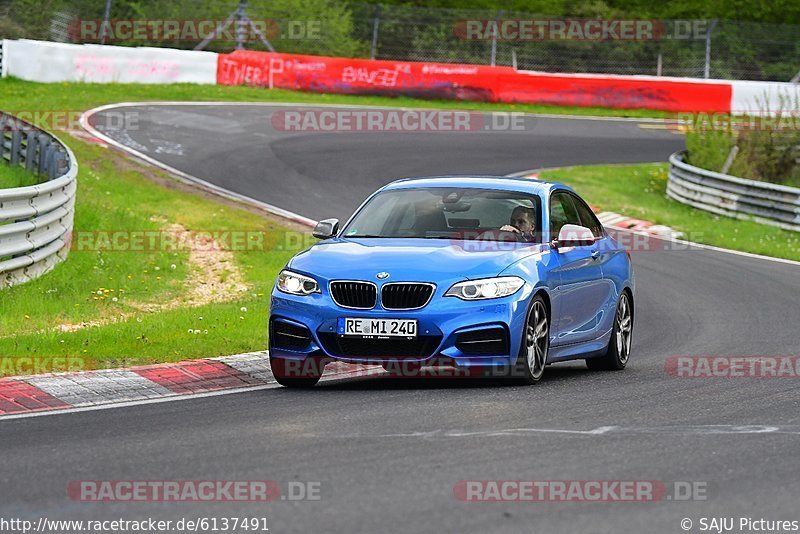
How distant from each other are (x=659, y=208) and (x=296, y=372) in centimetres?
1831

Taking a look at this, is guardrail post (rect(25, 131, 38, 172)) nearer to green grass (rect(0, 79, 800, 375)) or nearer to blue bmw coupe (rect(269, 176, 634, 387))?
green grass (rect(0, 79, 800, 375))

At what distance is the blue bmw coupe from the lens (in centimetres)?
966

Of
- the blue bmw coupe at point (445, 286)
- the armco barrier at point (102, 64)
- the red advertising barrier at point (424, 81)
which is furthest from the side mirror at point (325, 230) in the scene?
the red advertising barrier at point (424, 81)

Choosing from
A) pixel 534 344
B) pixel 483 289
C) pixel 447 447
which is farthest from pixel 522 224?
pixel 447 447

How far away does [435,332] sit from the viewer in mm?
9594

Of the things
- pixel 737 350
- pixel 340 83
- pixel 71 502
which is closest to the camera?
pixel 71 502

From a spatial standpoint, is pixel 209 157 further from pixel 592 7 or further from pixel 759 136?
pixel 592 7

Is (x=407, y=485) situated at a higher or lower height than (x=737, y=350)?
higher

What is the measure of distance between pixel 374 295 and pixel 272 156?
18.4 metres

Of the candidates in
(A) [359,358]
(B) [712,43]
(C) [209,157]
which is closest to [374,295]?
(A) [359,358]

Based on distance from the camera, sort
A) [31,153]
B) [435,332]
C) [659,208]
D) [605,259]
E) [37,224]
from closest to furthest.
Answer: [435,332] < [605,259] < [37,224] < [31,153] < [659,208]

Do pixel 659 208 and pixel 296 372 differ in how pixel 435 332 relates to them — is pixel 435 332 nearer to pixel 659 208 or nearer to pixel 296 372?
pixel 296 372

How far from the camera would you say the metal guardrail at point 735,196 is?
82.5 feet

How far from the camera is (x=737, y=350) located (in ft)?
42.7
